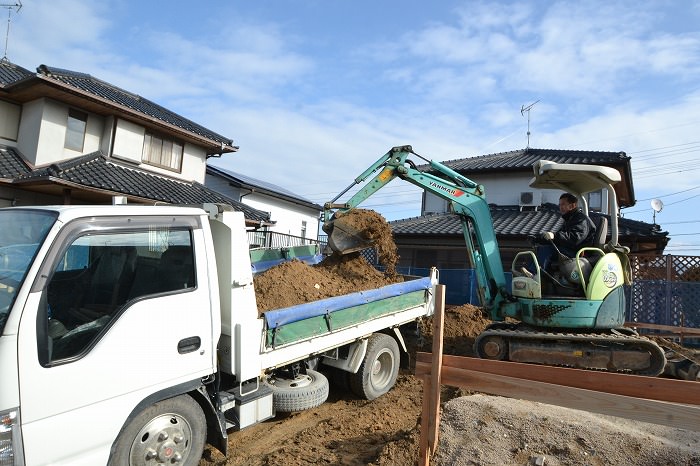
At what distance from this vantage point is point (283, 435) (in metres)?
4.49

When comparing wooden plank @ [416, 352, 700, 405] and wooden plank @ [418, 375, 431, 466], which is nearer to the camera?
wooden plank @ [416, 352, 700, 405]

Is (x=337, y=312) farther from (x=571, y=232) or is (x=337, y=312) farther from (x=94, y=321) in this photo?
(x=571, y=232)

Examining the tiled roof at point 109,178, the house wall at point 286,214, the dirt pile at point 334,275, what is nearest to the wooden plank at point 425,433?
the dirt pile at point 334,275

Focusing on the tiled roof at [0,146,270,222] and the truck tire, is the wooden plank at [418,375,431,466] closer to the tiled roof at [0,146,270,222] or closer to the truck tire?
the truck tire

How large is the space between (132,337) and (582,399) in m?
2.82

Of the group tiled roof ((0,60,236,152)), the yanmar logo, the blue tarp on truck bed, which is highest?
tiled roof ((0,60,236,152))

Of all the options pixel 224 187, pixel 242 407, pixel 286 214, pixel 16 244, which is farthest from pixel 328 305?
pixel 286 214

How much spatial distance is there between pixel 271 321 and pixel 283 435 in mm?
1394

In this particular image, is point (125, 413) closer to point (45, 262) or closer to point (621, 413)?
point (45, 262)

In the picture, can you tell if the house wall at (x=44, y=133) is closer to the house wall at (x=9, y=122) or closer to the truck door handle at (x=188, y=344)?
the house wall at (x=9, y=122)

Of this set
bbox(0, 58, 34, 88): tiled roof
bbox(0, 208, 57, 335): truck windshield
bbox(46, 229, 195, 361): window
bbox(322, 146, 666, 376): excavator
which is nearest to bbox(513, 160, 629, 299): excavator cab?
bbox(322, 146, 666, 376): excavator

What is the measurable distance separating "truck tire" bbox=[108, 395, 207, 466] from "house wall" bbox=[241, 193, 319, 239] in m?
18.5

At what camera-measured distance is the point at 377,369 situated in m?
5.72

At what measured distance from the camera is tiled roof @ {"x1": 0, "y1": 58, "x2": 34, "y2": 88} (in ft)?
38.3
